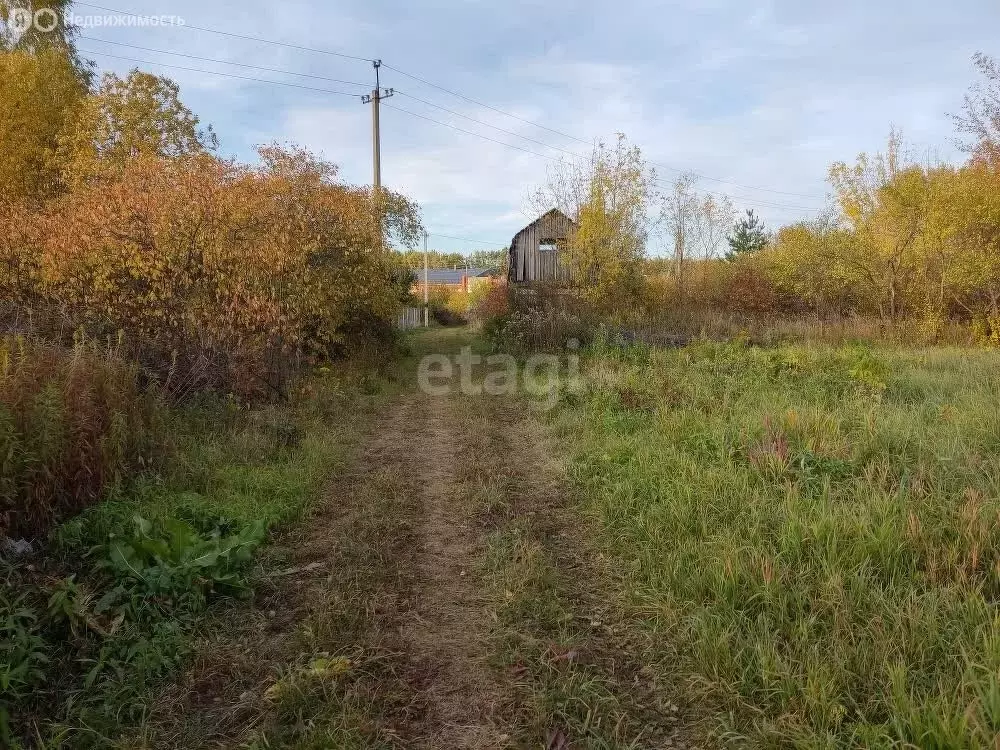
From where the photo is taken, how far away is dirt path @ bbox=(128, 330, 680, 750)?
2.45 m

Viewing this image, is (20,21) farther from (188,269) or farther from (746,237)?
(746,237)

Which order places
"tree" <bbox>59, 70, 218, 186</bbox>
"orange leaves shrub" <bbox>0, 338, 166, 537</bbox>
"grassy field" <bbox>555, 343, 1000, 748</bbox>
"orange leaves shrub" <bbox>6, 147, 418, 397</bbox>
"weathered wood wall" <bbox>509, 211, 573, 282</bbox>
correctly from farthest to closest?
"weathered wood wall" <bbox>509, 211, 573, 282</bbox> < "tree" <bbox>59, 70, 218, 186</bbox> < "orange leaves shrub" <bbox>6, 147, 418, 397</bbox> < "orange leaves shrub" <bbox>0, 338, 166, 537</bbox> < "grassy field" <bbox>555, 343, 1000, 748</bbox>

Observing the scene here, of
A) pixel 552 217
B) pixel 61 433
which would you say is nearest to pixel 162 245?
pixel 61 433

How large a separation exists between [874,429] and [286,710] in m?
5.22

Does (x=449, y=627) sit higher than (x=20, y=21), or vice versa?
(x=20, y=21)

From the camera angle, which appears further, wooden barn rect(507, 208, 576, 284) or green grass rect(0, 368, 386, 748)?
wooden barn rect(507, 208, 576, 284)

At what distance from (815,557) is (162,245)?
7628 mm

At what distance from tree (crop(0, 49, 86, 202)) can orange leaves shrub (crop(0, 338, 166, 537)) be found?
901cm

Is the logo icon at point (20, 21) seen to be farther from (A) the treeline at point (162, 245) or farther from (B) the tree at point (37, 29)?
(A) the treeline at point (162, 245)

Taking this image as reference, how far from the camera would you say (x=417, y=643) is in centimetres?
305

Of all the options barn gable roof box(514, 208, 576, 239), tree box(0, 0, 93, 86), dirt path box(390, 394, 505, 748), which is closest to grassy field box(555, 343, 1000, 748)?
dirt path box(390, 394, 505, 748)

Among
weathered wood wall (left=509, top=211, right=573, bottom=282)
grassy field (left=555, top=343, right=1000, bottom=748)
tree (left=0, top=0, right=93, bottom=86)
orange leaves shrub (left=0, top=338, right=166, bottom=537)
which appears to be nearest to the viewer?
grassy field (left=555, top=343, right=1000, bottom=748)

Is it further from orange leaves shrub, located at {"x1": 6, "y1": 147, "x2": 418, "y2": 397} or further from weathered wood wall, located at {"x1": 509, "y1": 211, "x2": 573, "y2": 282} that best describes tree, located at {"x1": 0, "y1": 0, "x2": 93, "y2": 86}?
weathered wood wall, located at {"x1": 509, "y1": 211, "x2": 573, "y2": 282}

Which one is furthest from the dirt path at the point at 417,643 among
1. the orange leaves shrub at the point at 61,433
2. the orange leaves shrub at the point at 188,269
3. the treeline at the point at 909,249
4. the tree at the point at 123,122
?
the treeline at the point at 909,249
